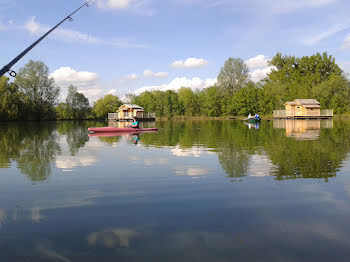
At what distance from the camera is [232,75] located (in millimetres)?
90500

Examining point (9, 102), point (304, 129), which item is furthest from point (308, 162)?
point (9, 102)

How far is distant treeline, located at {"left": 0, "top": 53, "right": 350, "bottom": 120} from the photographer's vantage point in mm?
76250

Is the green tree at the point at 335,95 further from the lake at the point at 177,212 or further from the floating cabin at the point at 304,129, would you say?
the lake at the point at 177,212

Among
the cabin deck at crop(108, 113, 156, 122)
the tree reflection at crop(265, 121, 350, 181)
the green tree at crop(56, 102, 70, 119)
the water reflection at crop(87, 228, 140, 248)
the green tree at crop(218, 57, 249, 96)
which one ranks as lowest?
the water reflection at crop(87, 228, 140, 248)

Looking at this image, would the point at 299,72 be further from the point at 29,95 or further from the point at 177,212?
the point at 177,212

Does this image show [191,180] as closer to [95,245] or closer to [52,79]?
[95,245]

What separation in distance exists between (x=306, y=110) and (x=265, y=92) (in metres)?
13.7

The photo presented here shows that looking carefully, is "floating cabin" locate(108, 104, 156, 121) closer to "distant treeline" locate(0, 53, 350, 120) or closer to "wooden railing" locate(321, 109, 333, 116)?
"distant treeline" locate(0, 53, 350, 120)

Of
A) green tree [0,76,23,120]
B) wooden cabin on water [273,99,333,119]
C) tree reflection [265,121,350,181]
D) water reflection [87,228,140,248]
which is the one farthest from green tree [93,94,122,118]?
water reflection [87,228,140,248]

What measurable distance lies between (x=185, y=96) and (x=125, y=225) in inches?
3876

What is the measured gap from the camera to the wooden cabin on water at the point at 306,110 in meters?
69.2

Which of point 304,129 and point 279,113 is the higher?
point 279,113

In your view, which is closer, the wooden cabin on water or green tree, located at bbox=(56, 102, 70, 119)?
the wooden cabin on water

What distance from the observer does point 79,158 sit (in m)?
14.4
